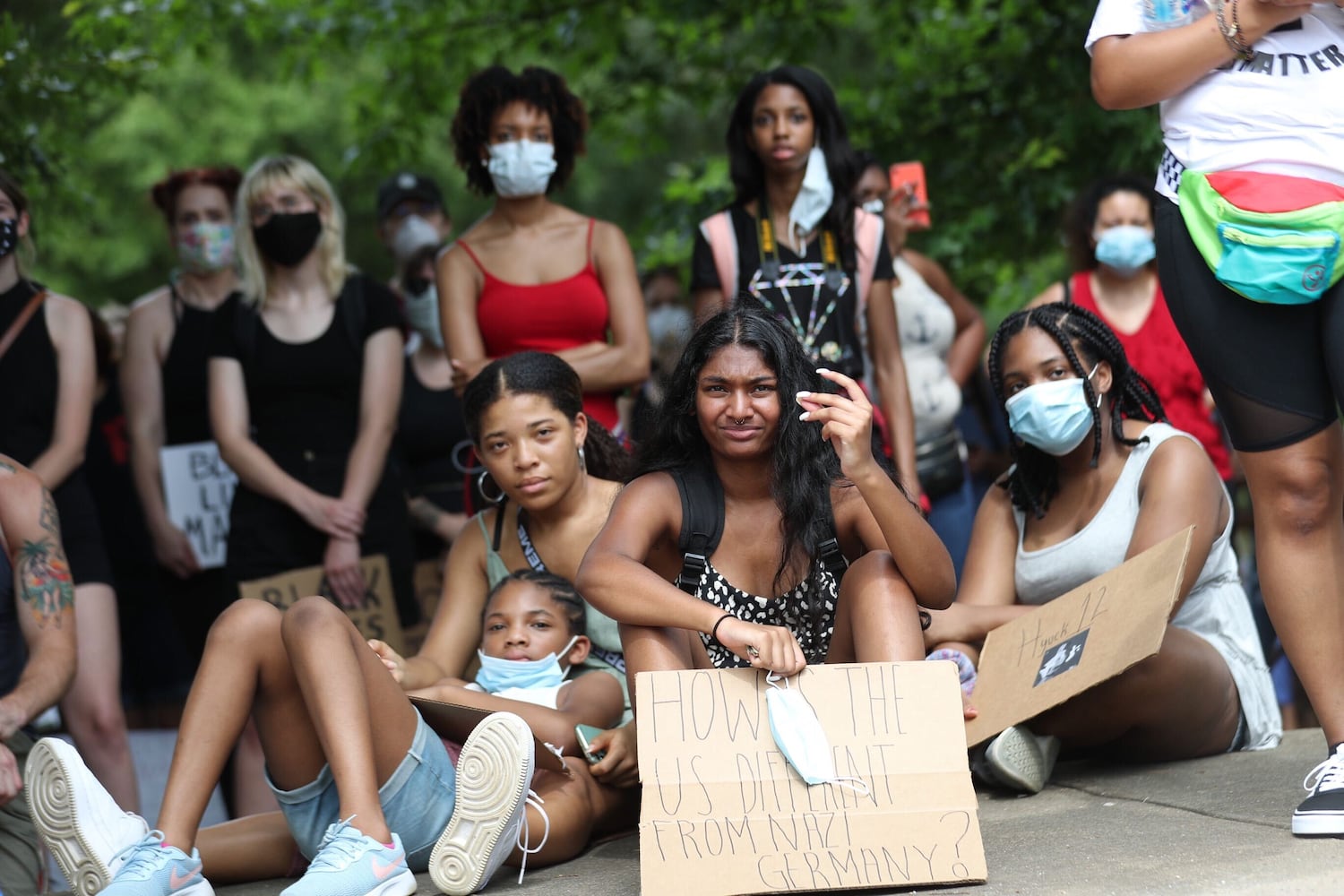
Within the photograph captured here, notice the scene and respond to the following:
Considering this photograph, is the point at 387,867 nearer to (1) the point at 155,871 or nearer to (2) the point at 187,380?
(1) the point at 155,871

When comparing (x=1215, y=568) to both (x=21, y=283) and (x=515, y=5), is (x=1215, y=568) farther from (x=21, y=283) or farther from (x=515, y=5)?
(x=515, y=5)

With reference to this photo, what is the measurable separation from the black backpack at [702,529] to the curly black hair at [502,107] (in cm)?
189

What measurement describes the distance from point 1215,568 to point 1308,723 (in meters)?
2.23

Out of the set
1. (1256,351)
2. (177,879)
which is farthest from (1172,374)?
(177,879)

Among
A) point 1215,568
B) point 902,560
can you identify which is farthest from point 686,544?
point 1215,568

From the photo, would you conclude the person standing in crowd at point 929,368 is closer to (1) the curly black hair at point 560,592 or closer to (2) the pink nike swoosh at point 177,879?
(1) the curly black hair at point 560,592

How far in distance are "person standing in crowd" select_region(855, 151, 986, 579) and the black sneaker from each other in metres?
2.20

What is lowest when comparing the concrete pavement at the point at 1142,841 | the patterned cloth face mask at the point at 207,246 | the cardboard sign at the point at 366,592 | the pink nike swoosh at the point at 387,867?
the concrete pavement at the point at 1142,841

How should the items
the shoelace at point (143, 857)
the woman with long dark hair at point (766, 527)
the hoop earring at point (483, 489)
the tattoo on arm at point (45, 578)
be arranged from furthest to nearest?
the hoop earring at point (483, 489) → the tattoo on arm at point (45, 578) → the woman with long dark hair at point (766, 527) → the shoelace at point (143, 857)

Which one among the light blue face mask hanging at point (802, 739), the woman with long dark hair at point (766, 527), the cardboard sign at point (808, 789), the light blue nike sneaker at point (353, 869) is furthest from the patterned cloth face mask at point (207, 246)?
the light blue face mask hanging at point (802, 739)

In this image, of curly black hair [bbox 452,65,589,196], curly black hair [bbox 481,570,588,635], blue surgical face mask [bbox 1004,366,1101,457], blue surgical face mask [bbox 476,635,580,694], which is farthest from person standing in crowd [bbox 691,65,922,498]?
blue surgical face mask [bbox 476,635,580,694]

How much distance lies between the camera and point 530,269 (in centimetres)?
505

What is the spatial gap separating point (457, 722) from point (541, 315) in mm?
1665

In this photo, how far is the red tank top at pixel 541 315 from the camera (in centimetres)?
499
